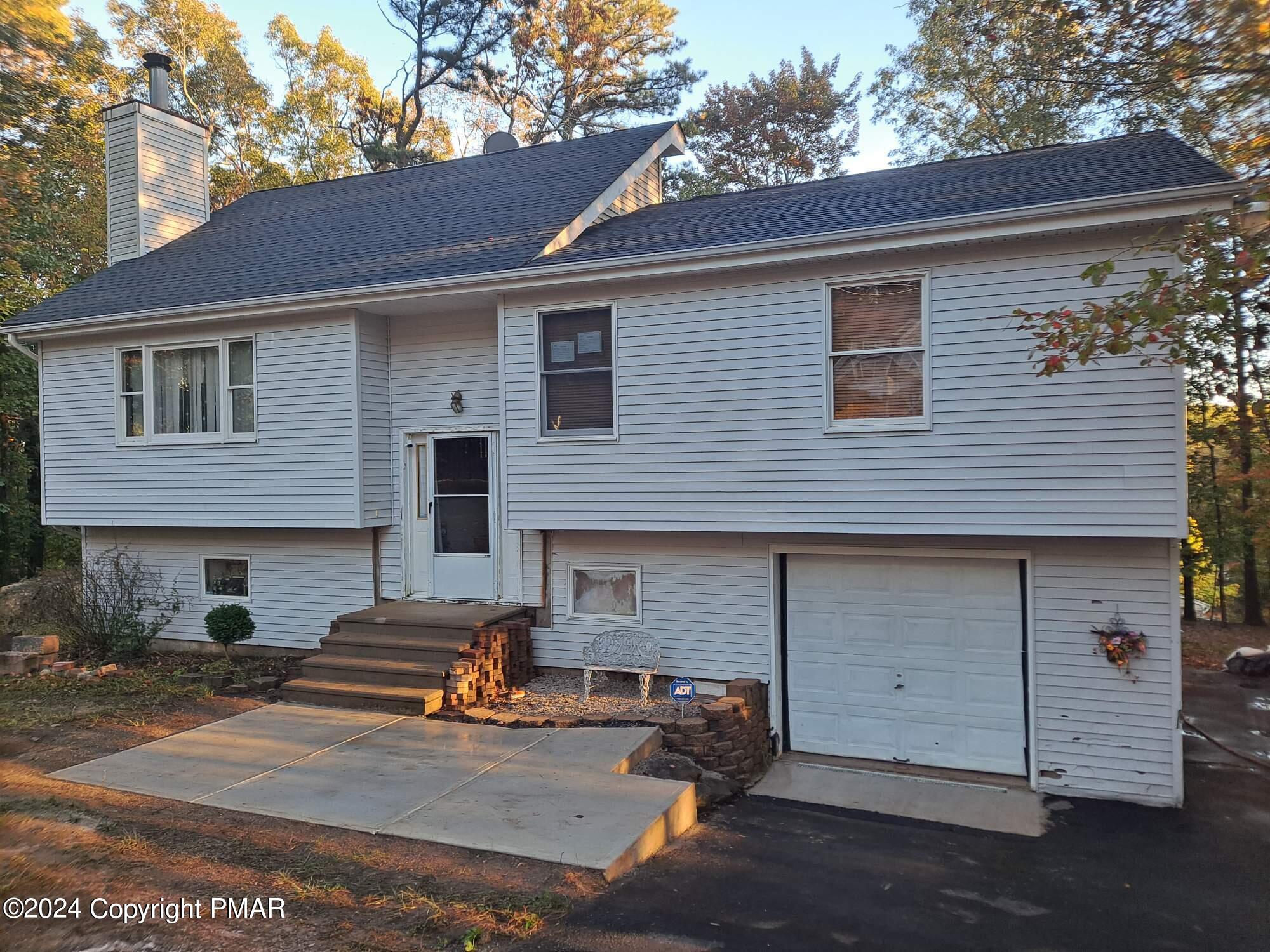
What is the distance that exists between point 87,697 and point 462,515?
423cm

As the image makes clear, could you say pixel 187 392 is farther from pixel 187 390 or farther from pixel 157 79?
pixel 157 79

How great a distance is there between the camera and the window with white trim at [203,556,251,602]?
10.4 meters

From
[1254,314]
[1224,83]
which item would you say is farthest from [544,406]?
[1254,314]

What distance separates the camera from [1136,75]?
10945mm

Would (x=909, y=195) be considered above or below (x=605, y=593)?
above

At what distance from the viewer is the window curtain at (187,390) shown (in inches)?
392

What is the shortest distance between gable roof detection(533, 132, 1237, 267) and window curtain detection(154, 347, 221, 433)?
15.4 ft

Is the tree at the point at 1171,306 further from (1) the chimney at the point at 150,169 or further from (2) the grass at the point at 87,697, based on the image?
(1) the chimney at the point at 150,169

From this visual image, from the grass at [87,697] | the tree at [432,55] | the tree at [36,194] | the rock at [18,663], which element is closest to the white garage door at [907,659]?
the grass at [87,697]

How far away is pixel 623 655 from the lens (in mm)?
8281

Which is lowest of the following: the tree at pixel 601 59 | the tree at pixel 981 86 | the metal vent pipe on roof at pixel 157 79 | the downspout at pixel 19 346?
the downspout at pixel 19 346

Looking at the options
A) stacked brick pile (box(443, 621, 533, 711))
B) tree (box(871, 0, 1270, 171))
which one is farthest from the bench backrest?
tree (box(871, 0, 1270, 171))

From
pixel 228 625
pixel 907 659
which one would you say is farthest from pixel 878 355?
pixel 228 625

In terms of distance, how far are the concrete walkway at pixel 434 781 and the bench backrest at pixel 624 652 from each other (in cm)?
114
